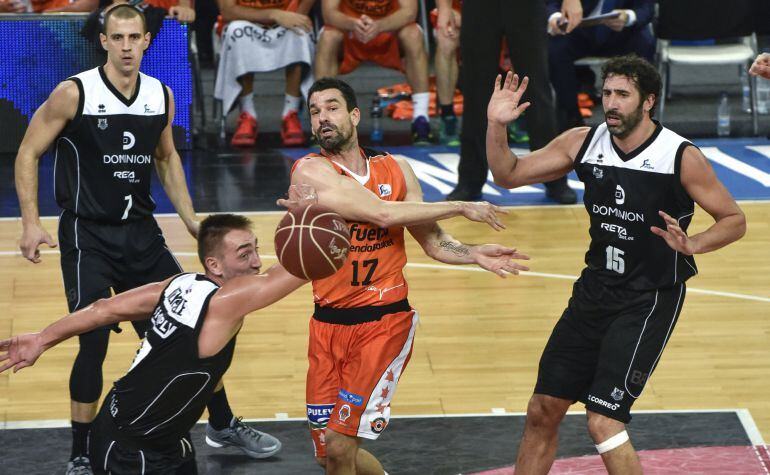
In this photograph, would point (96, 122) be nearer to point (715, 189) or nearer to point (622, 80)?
point (622, 80)

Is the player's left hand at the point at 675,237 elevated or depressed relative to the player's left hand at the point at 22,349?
elevated

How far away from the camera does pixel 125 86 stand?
22.1 feet

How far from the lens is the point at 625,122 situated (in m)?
5.64

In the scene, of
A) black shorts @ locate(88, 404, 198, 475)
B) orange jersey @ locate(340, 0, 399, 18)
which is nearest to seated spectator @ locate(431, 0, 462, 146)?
orange jersey @ locate(340, 0, 399, 18)

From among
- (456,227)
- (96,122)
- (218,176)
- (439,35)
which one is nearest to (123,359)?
(96,122)

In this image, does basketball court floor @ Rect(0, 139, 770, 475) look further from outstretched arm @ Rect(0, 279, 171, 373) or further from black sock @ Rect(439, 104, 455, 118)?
black sock @ Rect(439, 104, 455, 118)

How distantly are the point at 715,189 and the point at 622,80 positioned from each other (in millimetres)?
610

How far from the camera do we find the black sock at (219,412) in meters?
6.59

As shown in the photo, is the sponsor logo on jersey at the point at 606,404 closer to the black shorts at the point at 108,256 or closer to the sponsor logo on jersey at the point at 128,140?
the black shorts at the point at 108,256

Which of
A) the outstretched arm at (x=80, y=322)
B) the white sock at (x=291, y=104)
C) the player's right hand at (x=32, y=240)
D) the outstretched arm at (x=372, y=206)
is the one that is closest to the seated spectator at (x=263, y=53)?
the white sock at (x=291, y=104)

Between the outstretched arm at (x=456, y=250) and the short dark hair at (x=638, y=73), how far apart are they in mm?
885

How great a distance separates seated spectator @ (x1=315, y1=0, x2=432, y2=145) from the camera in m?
12.6

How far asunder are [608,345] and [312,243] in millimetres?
1386

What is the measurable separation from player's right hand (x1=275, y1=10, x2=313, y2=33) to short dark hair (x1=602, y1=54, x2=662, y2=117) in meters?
7.31
